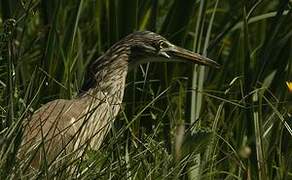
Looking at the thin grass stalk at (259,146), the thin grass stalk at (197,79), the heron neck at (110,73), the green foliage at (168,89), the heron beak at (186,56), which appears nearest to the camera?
the green foliage at (168,89)

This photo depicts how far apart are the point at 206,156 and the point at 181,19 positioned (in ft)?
5.36

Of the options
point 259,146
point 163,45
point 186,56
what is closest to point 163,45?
point 163,45

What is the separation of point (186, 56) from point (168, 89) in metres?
1.21

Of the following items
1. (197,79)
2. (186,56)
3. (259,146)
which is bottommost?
(259,146)

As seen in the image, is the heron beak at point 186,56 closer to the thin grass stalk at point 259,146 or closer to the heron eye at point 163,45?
the heron eye at point 163,45

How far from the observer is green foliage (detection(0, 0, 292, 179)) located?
4.41m

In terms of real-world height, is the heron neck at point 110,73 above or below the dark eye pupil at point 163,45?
below

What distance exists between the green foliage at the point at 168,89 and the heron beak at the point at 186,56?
0.25 feet

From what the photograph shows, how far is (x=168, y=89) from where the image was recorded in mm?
4828

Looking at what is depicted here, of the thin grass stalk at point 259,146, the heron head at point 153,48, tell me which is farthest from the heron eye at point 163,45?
the thin grass stalk at point 259,146

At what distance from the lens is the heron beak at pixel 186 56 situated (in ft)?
19.5

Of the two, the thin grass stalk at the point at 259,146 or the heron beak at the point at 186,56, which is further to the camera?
the heron beak at the point at 186,56

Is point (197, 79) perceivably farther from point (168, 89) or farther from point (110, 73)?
point (168, 89)

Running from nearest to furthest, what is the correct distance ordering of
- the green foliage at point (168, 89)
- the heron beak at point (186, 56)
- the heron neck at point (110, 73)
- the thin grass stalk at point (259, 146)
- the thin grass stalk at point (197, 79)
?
the green foliage at point (168, 89) < the thin grass stalk at point (259, 146) < the thin grass stalk at point (197, 79) < the heron beak at point (186, 56) < the heron neck at point (110, 73)
